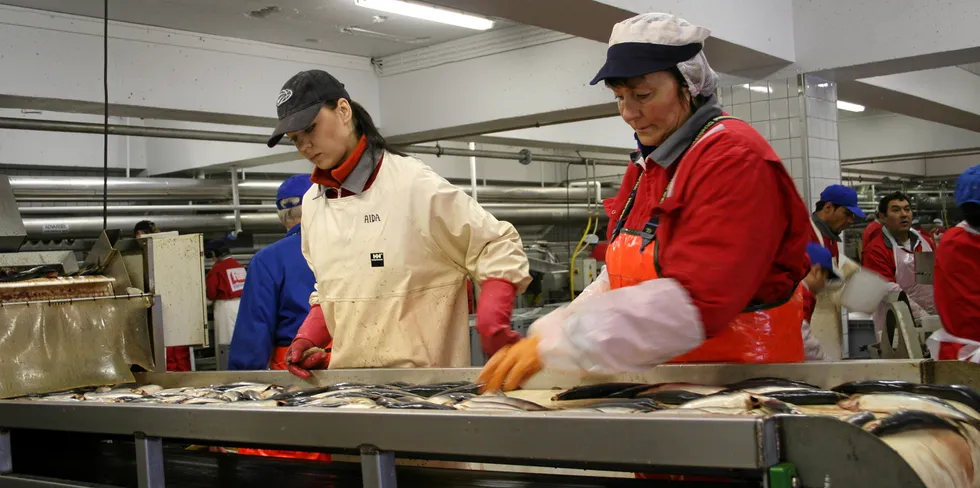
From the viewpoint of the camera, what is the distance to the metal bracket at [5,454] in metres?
2.44

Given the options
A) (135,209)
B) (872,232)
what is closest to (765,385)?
(872,232)

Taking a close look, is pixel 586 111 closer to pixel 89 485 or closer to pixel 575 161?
pixel 575 161

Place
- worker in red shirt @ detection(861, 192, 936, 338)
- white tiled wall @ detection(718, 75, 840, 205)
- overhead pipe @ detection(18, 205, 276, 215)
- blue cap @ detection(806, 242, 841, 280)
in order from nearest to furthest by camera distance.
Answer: blue cap @ detection(806, 242, 841, 280) → white tiled wall @ detection(718, 75, 840, 205) → overhead pipe @ detection(18, 205, 276, 215) → worker in red shirt @ detection(861, 192, 936, 338)

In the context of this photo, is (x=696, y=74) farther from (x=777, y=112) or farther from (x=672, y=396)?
(x=777, y=112)

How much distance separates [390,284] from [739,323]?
49.4 inches

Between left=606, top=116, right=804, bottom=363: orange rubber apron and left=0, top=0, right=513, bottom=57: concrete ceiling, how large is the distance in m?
5.08

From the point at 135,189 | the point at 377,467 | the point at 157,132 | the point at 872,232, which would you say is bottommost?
the point at 377,467

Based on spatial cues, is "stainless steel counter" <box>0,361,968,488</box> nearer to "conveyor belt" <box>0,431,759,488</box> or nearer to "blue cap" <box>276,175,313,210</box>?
"conveyor belt" <box>0,431,759,488</box>

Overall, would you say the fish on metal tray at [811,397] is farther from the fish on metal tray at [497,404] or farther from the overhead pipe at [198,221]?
the overhead pipe at [198,221]

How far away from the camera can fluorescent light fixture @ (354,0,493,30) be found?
21.2 ft

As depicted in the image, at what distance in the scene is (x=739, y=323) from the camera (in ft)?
6.52

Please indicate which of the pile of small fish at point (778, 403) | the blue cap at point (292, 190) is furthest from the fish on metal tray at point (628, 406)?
the blue cap at point (292, 190)

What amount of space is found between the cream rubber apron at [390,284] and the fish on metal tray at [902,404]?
60.1 inches

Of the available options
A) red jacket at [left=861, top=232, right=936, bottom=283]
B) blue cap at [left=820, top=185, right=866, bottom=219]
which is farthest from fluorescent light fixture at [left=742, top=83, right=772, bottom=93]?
red jacket at [left=861, top=232, right=936, bottom=283]
